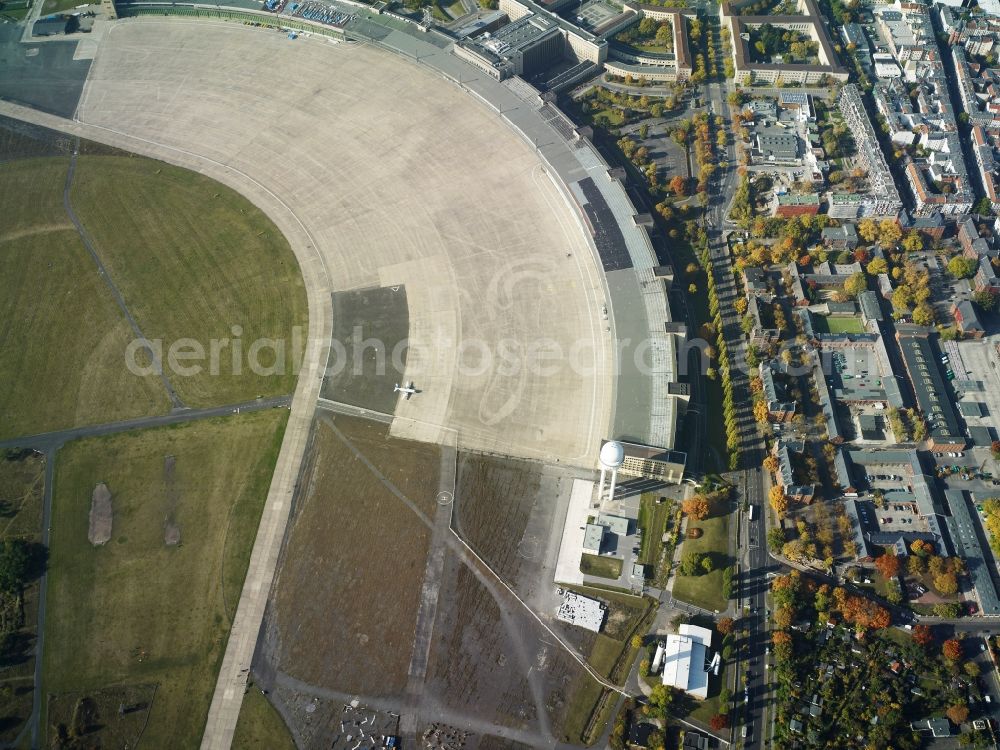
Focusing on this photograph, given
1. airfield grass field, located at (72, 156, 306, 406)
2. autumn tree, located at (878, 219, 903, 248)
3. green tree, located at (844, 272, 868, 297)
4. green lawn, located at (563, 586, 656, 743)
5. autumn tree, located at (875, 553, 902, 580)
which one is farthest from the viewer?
autumn tree, located at (878, 219, 903, 248)

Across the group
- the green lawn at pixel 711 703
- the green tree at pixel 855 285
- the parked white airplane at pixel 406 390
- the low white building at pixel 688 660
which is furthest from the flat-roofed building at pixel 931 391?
the parked white airplane at pixel 406 390

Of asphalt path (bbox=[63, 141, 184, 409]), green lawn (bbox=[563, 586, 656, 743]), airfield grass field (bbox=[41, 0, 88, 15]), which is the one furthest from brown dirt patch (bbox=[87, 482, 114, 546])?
airfield grass field (bbox=[41, 0, 88, 15])

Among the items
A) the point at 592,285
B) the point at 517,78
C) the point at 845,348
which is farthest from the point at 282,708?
the point at 517,78

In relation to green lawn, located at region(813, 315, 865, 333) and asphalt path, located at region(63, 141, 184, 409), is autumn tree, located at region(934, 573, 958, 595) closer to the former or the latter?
green lawn, located at region(813, 315, 865, 333)

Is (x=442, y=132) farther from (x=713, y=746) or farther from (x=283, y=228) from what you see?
(x=713, y=746)

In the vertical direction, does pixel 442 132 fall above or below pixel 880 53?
below

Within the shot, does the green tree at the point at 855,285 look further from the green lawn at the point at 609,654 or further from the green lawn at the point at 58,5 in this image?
the green lawn at the point at 58,5
